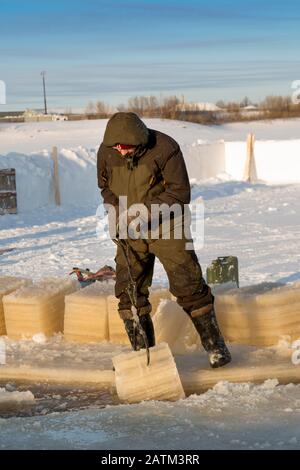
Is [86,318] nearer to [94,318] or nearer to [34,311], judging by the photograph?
[94,318]

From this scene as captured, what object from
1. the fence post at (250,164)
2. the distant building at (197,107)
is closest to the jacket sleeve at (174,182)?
the fence post at (250,164)

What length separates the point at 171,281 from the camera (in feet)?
15.0

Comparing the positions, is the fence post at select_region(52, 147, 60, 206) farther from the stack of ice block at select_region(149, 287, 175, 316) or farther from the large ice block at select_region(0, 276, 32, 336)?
the stack of ice block at select_region(149, 287, 175, 316)

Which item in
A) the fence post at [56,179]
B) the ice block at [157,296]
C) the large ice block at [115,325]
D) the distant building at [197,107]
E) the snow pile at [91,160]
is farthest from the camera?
the distant building at [197,107]

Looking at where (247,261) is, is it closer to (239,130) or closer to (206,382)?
(206,382)

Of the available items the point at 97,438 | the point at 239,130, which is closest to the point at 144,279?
the point at 97,438

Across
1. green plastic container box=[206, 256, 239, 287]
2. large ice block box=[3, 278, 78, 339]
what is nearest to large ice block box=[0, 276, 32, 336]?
large ice block box=[3, 278, 78, 339]

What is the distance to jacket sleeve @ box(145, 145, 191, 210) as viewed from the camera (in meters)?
4.41

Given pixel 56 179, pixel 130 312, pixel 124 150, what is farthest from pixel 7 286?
pixel 56 179

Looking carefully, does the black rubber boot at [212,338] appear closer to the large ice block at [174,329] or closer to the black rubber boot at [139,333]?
the black rubber boot at [139,333]

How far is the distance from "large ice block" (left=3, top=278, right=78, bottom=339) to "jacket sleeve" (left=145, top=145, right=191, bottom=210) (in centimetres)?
167

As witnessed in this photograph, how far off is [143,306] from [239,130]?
4801 cm

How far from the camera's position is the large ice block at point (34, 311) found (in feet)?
18.7

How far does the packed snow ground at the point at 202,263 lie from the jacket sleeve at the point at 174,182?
1088mm
